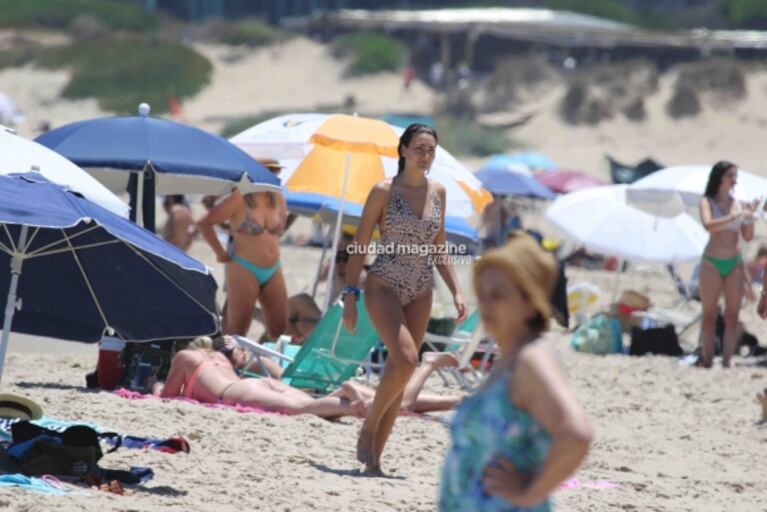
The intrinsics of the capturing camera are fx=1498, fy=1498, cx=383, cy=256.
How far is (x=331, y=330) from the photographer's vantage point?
754 cm

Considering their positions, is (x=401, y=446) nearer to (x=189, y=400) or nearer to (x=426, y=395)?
(x=426, y=395)

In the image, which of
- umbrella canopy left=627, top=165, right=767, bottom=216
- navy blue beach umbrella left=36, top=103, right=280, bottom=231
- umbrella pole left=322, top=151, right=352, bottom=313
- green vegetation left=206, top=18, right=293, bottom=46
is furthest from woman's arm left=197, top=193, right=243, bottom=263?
green vegetation left=206, top=18, right=293, bottom=46

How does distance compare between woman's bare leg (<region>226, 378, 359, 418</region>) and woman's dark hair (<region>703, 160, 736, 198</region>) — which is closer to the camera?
woman's bare leg (<region>226, 378, 359, 418</region>)

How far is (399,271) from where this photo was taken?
5.93 metres

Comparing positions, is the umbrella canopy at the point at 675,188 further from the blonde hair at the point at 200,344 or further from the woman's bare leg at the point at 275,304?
the blonde hair at the point at 200,344

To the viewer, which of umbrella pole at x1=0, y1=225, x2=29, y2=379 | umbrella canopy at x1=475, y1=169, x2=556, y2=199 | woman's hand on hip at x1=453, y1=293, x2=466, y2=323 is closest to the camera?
umbrella pole at x1=0, y1=225, x2=29, y2=379

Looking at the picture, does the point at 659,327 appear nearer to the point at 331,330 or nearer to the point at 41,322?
the point at 331,330

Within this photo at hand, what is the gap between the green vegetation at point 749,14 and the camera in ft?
144

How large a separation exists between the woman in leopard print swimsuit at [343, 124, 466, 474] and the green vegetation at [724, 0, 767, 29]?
3960cm

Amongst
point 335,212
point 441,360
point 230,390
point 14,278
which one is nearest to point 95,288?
point 14,278

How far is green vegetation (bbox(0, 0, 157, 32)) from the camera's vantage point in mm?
45938

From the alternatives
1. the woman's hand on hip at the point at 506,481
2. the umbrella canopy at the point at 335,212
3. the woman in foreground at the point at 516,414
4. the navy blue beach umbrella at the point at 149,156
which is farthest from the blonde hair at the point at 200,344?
the woman's hand on hip at the point at 506,481

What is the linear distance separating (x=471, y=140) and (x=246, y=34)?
12596 millimetres

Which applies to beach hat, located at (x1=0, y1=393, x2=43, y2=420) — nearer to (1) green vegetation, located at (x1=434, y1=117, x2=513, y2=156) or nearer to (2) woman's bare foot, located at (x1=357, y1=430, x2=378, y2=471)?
(2) woman's bare foot, located at (x1=357, y1=430, x2=378, y2=471)
